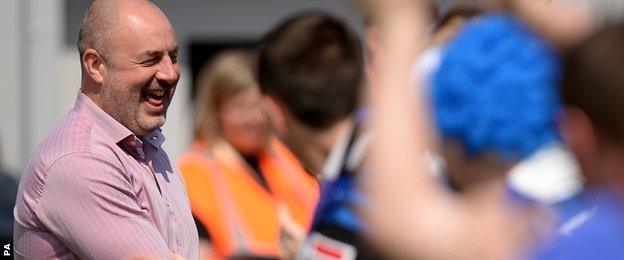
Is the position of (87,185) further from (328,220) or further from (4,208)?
(4,208)

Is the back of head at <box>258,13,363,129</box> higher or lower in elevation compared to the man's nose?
lower

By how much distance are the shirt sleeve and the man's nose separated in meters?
0.28

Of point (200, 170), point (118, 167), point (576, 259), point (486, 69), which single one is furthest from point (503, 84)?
point (200, 170)

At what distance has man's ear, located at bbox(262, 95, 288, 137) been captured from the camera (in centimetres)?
361

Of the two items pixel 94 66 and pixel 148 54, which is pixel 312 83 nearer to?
pixel 148 54

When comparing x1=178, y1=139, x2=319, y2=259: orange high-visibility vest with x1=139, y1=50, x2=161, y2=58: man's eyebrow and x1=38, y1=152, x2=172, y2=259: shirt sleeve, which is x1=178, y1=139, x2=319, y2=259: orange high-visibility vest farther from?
x1=38, y1=152, x2=172, y2=259: shirt sleeve

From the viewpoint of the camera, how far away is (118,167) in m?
3.14

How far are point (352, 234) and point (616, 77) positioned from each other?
1.15 metres

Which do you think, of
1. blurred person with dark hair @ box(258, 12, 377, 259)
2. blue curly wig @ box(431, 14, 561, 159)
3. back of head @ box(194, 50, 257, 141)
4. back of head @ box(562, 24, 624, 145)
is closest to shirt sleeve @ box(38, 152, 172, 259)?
blurred person with dark hair @ box(258, 12, 377, 259)

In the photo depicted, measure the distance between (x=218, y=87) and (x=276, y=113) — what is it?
1.52m

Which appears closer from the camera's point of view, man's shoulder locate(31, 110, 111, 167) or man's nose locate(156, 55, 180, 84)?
man's shoulder locate(31, 110, 111, 167)

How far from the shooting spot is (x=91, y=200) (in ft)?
10.1

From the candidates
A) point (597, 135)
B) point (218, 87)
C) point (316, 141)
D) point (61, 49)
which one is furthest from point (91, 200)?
point (61, 49)

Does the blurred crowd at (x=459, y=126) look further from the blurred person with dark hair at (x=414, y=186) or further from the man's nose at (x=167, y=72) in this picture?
the man's nose at (x=167, y=72)
